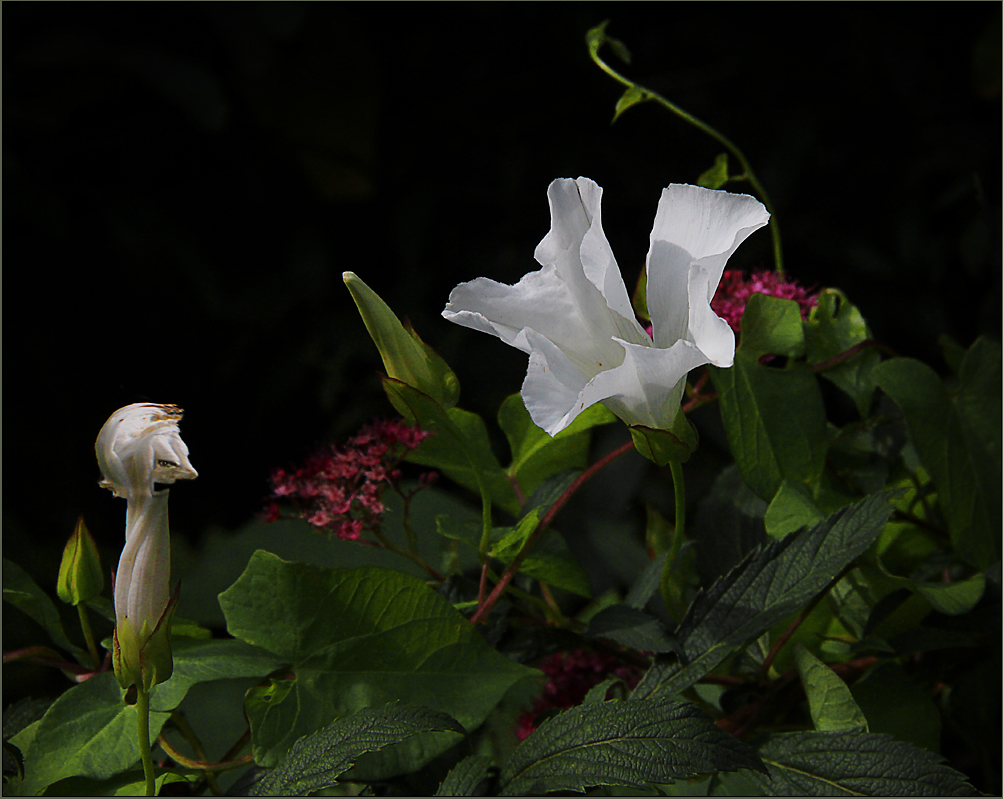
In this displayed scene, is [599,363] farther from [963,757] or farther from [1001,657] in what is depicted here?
[963,757]

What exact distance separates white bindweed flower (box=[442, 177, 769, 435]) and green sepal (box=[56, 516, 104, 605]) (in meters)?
0.14

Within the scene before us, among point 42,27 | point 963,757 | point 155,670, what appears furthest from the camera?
point 42,27

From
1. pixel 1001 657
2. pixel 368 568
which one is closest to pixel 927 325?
pixel 1001 657

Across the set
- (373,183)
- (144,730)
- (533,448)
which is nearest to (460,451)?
(533,448)

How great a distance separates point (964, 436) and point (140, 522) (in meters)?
0.29

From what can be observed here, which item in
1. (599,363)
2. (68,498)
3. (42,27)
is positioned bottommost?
(68,498)

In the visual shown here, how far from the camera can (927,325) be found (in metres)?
0.84

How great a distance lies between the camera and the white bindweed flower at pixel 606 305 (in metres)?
0.20

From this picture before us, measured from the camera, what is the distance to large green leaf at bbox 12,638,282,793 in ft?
0.78

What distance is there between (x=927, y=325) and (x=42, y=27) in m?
0.94

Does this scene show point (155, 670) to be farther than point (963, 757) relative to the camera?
No

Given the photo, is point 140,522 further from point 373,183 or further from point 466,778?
point 373,183

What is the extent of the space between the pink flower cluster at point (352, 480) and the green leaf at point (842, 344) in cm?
15

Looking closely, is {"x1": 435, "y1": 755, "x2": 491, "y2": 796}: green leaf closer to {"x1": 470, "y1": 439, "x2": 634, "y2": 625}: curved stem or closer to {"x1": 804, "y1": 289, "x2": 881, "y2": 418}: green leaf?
{"x1": 470, "y1": 439, "x2": 634, "y2": 625}: curved stem
